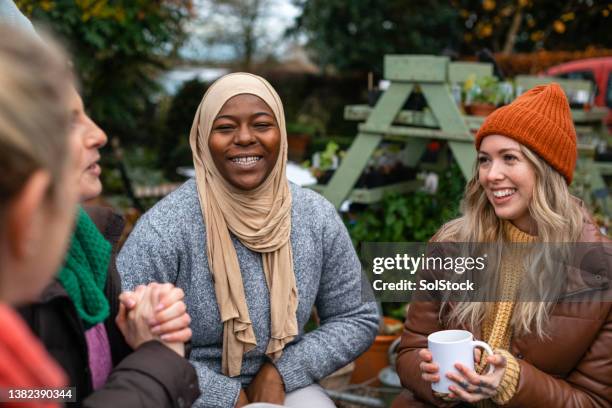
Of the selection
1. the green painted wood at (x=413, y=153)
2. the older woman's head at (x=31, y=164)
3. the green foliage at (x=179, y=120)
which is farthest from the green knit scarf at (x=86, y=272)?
the green foliage at (x=179, y=120)

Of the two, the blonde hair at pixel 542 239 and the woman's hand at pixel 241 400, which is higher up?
the blonde hair at pixel 542 239

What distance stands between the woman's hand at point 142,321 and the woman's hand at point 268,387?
801 mm

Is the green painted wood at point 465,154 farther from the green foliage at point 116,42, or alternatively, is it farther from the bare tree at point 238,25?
the bare tree at point 238,25

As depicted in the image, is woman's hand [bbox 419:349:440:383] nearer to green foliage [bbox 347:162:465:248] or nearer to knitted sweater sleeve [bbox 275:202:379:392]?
knitted sweater sleeve [bbox 275:202:379:392]

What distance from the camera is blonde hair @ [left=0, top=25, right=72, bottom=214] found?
92cm

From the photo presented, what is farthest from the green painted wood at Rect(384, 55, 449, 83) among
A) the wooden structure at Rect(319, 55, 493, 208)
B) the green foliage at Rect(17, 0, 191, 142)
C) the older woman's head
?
the green foliage at Rect(17, 0, 191, 142)

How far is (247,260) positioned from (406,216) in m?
1.96

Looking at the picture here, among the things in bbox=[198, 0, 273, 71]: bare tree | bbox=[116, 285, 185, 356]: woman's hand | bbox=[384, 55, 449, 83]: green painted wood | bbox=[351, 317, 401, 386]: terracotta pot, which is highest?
bbox=[198, 0, 273, 71]: bare tree

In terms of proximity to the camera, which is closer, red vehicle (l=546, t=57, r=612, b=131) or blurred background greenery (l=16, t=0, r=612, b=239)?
blurred background greenery (l=16, t=0, r=612, b=239)

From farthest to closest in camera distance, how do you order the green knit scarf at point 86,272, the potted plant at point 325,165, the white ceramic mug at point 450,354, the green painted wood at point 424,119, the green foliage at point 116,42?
the green foliage at point 116,42, the potted plant at point 325,165, the green painted wood at point 424,119, the white ceramic mug at point 450,354, the green knit scarf at point 86,272

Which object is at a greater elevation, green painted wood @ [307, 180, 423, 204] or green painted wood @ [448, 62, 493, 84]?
green painted wood @ [448, 62, 493, 84]

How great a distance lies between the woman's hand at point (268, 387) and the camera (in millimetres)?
2420

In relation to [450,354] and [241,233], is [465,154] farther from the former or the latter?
[450,354]

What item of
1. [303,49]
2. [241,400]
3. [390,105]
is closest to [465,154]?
[390,105]
